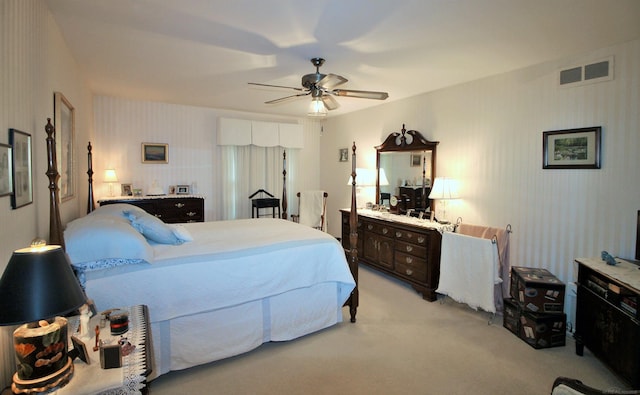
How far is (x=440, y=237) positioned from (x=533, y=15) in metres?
2.27

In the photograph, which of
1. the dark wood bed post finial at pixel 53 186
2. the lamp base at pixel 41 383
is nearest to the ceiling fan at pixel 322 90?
the dark wood bed post finial at pixel 53 186

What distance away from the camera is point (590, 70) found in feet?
9.37

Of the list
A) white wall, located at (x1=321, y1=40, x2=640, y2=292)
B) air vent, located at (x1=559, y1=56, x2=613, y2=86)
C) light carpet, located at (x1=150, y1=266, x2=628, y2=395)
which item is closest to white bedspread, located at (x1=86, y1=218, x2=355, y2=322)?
light carpet, located at (x1=150, y1=266, x2=628, y2=395)

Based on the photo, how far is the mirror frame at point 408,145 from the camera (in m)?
4.30

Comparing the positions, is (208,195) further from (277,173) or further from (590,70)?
(590,70)

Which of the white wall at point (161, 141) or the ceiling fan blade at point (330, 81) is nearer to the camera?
the ceiling fan blade at point (330, 81)

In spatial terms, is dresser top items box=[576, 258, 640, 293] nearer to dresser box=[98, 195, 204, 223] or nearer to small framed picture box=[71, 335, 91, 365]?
small framed picture box=[71, 335, 91, 365]

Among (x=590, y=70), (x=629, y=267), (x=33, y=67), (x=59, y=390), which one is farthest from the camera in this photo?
(x=590, y=70)

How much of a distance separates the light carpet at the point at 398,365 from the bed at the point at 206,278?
0.14 metres

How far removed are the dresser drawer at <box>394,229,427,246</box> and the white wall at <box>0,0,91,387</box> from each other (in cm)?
342

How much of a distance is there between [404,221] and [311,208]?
6.37 ft

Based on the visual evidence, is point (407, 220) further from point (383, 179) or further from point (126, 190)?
point (126, 190)

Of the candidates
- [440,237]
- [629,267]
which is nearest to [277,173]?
[440,237]

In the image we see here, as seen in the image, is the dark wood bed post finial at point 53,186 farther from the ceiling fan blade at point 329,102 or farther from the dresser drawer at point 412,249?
the dresser drawer at point 412,249
